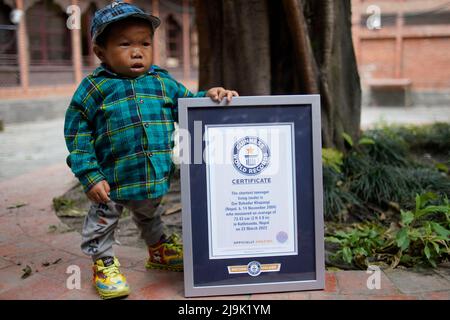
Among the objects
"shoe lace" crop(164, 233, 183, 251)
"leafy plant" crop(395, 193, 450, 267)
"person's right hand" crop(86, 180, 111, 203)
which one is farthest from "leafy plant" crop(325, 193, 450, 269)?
"person's right hand" crop(86, 180, 111, 203)

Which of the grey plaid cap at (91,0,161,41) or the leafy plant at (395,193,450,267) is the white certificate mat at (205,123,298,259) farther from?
the leafy plant at (395,193,450,267)

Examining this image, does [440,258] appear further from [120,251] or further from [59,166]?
[59,166]

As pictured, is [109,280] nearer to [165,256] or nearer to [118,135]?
[165,256]

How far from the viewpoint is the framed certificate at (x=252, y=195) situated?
7.91 ft

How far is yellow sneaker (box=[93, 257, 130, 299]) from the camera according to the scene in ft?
8.02

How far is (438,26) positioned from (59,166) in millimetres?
15091

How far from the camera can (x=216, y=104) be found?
240 cm

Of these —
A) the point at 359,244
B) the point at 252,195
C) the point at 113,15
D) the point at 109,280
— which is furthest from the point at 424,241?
the point at 113,15

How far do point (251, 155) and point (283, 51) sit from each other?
2.09m

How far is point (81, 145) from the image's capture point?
238 cm

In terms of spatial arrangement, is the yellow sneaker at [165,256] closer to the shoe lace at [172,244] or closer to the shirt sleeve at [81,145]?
the shoe lace at [172,244]

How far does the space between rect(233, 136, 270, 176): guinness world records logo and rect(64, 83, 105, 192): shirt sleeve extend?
67cm

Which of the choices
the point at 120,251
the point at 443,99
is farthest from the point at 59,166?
the point at 443,99
